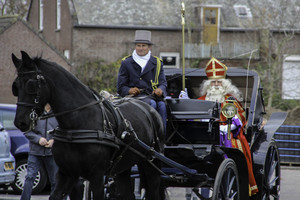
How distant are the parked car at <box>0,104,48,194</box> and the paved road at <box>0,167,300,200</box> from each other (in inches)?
8.2

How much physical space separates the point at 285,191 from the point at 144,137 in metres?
5.88

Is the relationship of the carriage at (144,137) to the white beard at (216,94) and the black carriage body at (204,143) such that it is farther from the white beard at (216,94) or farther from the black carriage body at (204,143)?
the white beard at (216,94)

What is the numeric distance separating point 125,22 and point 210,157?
952 inches

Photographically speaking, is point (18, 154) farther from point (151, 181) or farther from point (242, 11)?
point (242, 11)

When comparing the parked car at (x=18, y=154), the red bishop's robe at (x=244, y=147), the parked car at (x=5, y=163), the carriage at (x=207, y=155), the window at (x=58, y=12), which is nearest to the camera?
the carriage at (x=207, y=155)

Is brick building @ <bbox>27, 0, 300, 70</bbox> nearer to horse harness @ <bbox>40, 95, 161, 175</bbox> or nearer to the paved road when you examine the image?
the paved road

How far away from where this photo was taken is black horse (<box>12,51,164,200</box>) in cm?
595

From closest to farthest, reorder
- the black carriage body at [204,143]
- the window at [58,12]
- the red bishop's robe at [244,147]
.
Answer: the black carriage body at [204,143], the red bishop's robe at [244,147], the window at [58,12]

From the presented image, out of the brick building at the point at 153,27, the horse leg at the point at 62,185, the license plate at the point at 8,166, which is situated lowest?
the license plate at the point at 8,166

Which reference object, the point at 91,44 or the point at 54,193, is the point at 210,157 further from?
the point at 91,44

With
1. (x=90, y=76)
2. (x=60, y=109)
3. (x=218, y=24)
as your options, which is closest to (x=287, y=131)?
(x=60, y=109)

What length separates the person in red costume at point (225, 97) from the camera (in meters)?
8.34

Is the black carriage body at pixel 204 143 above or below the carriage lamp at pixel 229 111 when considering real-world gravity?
below

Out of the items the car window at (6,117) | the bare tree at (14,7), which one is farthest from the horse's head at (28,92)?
the bare tree at (14,7)
